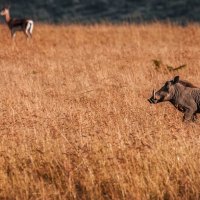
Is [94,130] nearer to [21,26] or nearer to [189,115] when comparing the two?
[189,115]

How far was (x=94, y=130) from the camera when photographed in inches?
360

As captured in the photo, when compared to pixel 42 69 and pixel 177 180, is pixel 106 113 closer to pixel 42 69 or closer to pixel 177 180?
pixel 177 180

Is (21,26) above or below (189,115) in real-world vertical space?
below

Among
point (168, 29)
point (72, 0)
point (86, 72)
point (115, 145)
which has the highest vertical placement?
point (115, 145)

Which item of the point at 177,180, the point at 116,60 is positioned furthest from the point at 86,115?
the point at 116,60

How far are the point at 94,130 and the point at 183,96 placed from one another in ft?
5.71

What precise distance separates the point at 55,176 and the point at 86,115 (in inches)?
118

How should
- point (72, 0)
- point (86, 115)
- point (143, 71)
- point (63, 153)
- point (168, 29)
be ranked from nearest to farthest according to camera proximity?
point (63, 153) → point (86, 115) → point (143, 71) → point (168, 29) → point (72, 0)

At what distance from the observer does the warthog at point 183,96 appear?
1009 centimetres

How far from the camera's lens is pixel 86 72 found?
1592cm

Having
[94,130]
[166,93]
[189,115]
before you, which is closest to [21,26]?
[166,93]

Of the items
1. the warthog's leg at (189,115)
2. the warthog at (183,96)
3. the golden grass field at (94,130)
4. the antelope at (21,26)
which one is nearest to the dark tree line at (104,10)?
the antelope at (21,26)

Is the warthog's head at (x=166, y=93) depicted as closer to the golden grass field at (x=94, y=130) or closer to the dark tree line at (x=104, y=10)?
the golden grass field at (x=94, y=130)

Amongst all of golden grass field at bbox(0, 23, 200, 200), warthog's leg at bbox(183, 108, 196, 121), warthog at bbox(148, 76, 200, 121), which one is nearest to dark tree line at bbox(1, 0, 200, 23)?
golden grass field at bbox(0, 23, 200, 200)
